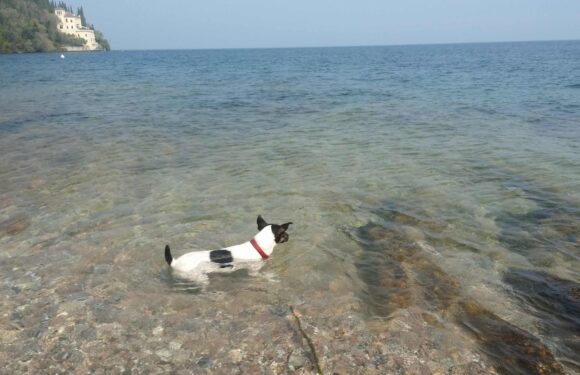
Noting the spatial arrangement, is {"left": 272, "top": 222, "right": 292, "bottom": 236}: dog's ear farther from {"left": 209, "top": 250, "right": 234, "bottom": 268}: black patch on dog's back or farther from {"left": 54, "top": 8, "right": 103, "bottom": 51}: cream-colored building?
{"left": 54, "top": 8, "right": 103, "bottom": 51}: cream-colored building

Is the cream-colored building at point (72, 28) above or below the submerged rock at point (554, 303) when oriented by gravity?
above

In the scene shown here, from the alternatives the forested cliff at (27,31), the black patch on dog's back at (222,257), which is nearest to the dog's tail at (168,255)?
the black patch on dog's back at (222,257)

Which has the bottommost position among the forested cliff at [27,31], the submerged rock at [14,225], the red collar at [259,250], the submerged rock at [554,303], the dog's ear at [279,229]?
the submerged rock at [14,225]

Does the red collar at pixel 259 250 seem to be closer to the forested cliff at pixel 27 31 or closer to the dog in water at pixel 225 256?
the dog in water at pixel 225 256

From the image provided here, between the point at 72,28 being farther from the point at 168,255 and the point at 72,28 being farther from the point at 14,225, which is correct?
the point at 168,255

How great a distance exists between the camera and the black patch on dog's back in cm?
563

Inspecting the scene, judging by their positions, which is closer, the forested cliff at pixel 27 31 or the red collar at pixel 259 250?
the red collar at pixel 259 250

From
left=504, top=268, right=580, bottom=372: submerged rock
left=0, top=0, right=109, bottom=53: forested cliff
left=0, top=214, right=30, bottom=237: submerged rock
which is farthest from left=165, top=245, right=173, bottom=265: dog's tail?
left=0, top=0, right=109, bottom=53: forested cliff

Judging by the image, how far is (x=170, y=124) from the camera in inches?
672

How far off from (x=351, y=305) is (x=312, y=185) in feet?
15.3

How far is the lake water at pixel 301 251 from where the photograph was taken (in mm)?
4223

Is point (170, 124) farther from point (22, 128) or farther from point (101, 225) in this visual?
point (101, 225)

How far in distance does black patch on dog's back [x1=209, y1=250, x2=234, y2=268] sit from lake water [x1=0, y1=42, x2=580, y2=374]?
0.72 feet

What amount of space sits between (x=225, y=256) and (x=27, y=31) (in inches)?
6558
